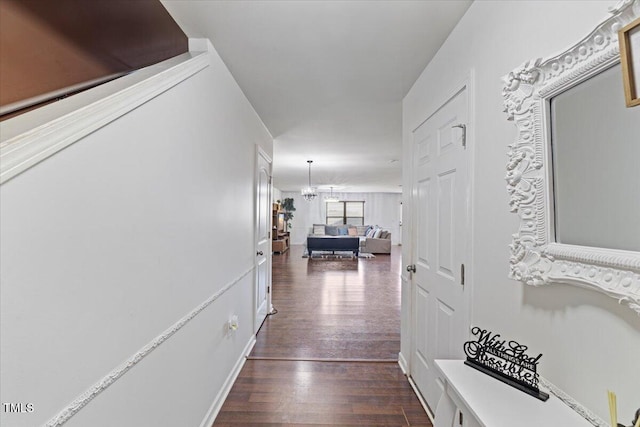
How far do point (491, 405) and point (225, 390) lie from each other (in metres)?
1.87

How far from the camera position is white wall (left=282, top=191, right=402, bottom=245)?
1359cm

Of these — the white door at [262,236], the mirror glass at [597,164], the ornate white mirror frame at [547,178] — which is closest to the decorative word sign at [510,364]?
the ornate white mirror frame at [547,178]

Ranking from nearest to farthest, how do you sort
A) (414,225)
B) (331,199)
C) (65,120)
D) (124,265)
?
(65,120) < (124,265) < (414,225) < (331,199)

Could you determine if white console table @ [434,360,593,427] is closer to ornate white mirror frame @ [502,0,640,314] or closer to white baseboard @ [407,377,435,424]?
ornate white mirror frame @ [502,0,640,314]

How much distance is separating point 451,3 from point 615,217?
133 centimetres

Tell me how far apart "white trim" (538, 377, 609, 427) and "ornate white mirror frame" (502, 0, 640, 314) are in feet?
1.11

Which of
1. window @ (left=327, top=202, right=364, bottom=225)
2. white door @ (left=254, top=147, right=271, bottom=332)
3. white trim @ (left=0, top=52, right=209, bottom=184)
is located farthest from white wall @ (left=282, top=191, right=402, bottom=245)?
white trim @ (left=0, top=52, right=209, bottom=184)

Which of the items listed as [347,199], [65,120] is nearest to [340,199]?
[347,199]

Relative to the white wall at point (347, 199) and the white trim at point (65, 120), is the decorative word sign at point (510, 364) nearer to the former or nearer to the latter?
the white trim at point (65, 120)

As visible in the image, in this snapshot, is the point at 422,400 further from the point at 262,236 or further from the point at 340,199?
the point at 340,199

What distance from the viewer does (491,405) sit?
960mm

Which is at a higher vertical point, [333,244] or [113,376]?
[113,376]

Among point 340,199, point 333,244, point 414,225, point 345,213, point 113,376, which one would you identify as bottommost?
point 333,244

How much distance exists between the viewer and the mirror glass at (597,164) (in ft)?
2.47
